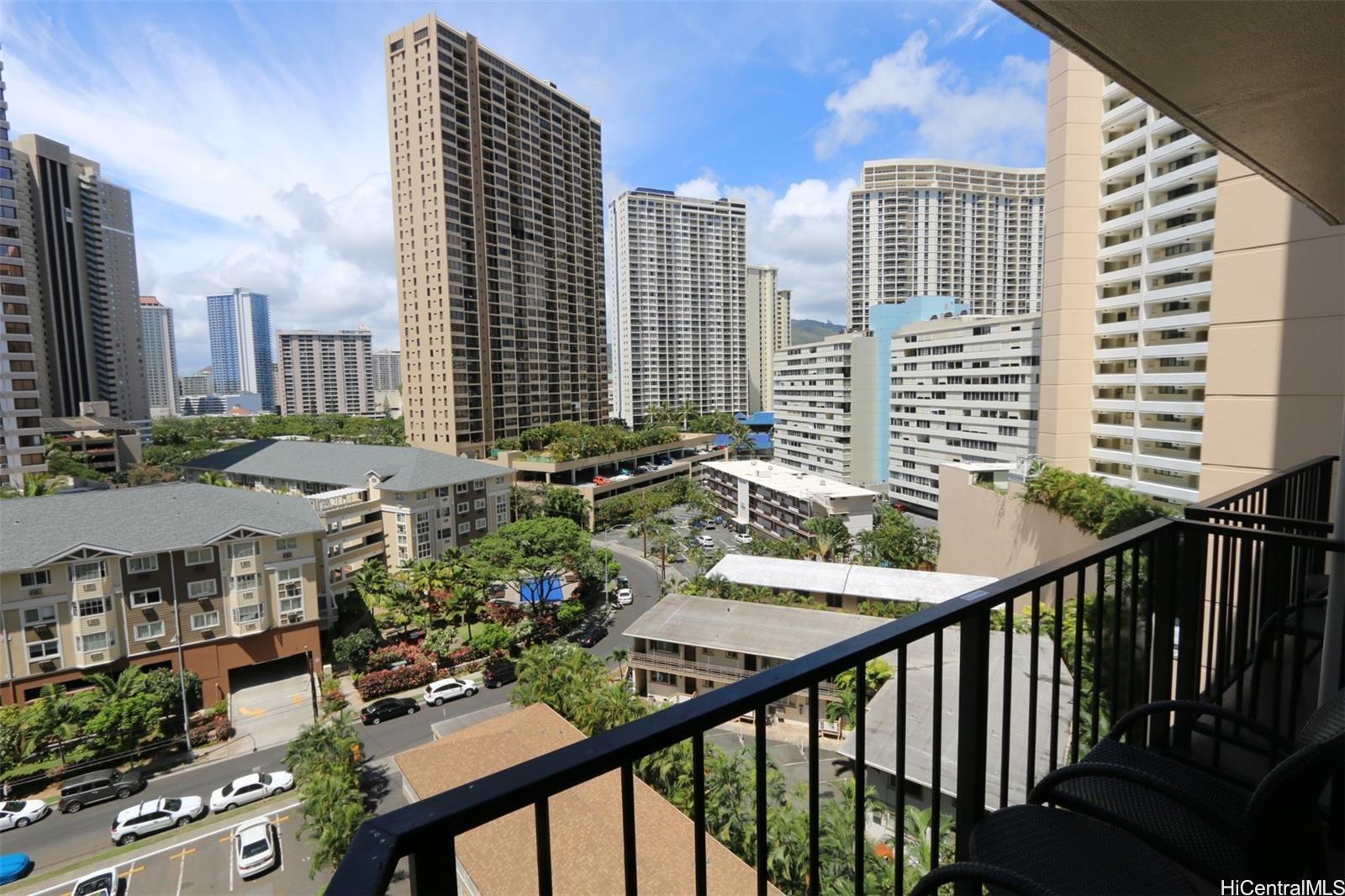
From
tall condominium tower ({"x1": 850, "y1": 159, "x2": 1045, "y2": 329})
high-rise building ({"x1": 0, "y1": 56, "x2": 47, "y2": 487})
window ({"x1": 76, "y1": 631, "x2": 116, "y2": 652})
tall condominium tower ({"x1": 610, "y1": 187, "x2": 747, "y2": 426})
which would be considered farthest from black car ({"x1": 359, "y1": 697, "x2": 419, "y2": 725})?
tall condominium tower ({"x1": 850, "y1": 159, "x2": 1045, "y2": 329})

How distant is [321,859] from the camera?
32.1 ft

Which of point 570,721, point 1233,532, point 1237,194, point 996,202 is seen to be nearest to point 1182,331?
point 1237,194

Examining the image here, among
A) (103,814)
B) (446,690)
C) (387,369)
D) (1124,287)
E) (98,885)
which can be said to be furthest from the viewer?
(387,369)

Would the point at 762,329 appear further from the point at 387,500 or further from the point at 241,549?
the point at 241,549

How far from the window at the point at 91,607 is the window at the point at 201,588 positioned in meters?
1.63

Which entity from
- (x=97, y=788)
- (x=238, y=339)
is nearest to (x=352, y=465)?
(x=97, y=788)

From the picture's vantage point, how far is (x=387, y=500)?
2567 cm

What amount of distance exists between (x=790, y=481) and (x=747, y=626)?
50.1ft

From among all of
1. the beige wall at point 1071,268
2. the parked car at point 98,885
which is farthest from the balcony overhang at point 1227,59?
the beige wall at point 1071,268

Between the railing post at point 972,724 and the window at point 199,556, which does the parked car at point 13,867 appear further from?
the railing post at point 972,724

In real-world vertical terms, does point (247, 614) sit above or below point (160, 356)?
below

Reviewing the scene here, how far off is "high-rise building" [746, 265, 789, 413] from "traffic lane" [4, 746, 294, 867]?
61.3 meters

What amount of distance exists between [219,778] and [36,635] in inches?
242

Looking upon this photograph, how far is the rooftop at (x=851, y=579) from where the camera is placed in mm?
17969
